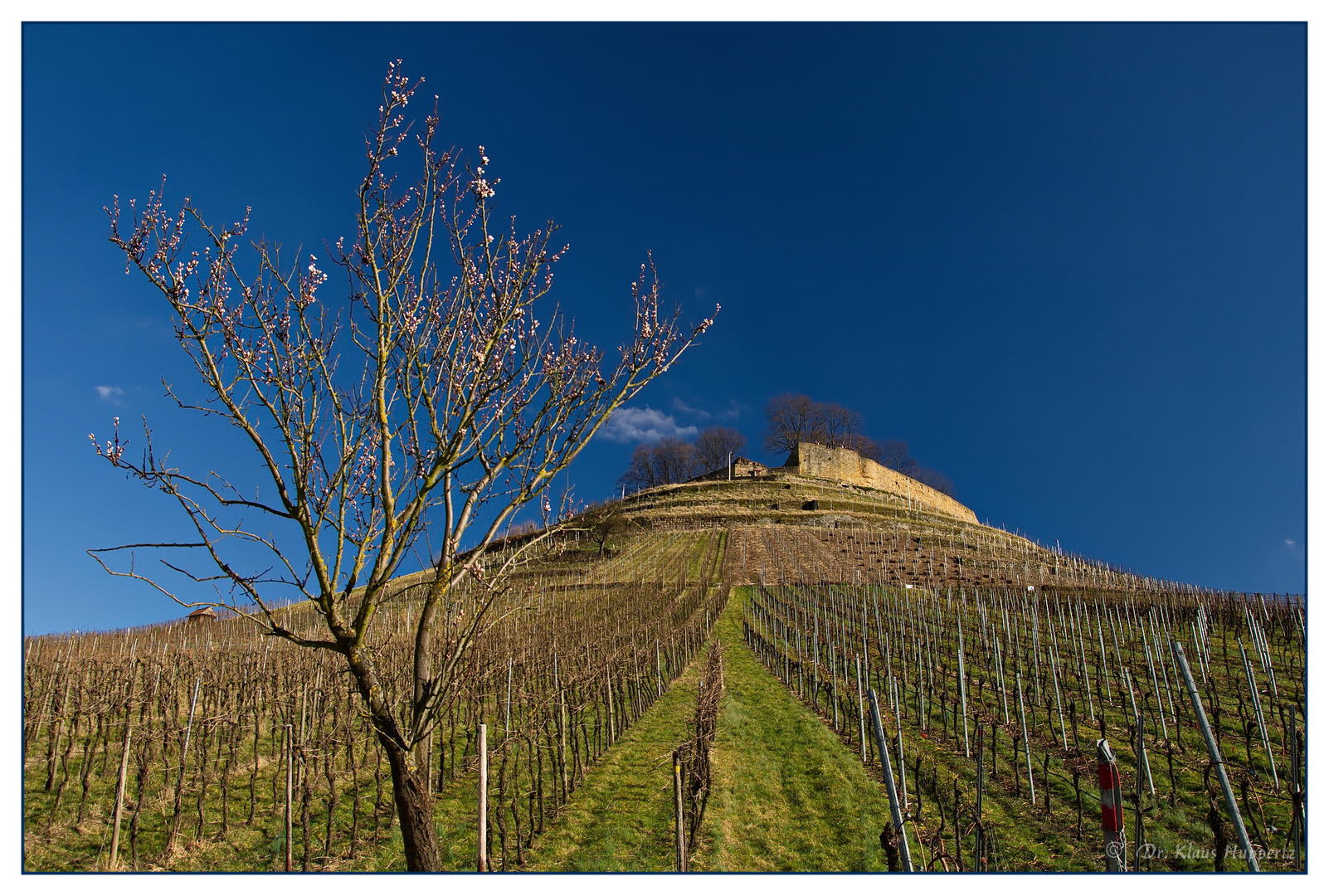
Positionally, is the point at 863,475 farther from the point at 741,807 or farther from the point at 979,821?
the point at 979,821

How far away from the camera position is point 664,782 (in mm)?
7336

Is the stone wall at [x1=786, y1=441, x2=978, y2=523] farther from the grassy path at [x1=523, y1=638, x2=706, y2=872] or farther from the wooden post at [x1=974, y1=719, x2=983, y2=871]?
the wooden post at [x1=974, y1=719, x2=983, y2=871]

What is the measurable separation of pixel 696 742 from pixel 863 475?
67273mm

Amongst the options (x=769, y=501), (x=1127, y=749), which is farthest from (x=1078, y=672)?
(x=769, y=501)

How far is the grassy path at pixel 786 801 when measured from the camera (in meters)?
5.44

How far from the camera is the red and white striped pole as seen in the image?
322cm

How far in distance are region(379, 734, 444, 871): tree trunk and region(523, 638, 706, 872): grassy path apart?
286cm

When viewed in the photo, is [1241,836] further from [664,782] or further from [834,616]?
[834,616]

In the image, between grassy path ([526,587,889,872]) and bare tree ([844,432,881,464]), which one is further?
bare tree ([844,432,881,464])

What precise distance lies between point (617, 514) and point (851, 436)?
150 feet

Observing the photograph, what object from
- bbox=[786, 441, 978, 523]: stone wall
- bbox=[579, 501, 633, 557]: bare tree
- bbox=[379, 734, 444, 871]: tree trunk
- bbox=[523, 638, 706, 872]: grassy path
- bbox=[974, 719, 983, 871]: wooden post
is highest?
bbox=[786, 441, 978, 523]: stone wall

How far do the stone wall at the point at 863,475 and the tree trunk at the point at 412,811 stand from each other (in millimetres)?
64941

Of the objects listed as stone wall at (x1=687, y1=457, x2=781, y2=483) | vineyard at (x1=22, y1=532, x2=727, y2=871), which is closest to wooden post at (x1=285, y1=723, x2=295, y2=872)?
vineyard at (x1=22, y1=532, x2=727, y2=871)

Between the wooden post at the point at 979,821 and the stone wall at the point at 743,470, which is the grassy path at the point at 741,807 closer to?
the wooden post at the point at 979,821
